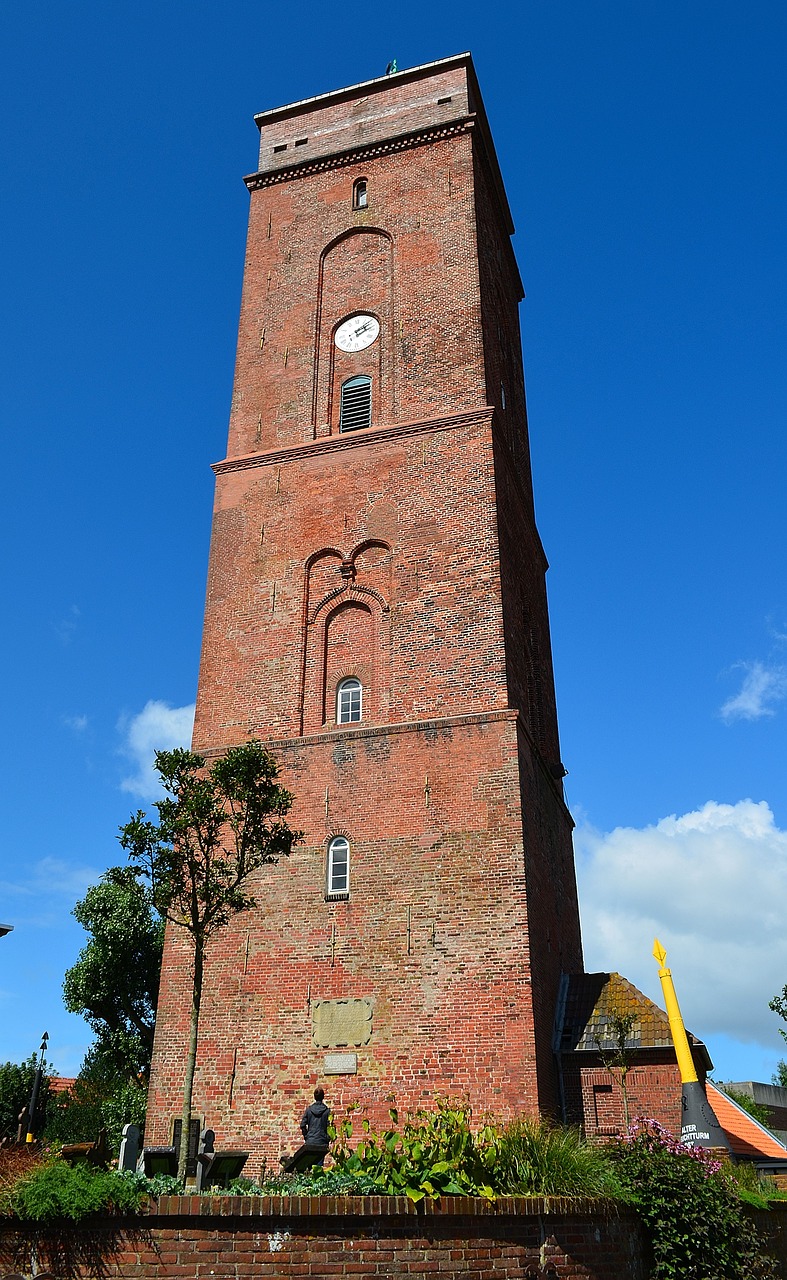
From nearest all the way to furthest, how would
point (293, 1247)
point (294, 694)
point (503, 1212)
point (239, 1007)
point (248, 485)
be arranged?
point (293, 1247) → point (503, 1212) → point (239, 1007) → point (294, 694) → point (248, 485)

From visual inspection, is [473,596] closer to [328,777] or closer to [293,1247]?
[328,777]

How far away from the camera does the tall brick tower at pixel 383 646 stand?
15.8 m

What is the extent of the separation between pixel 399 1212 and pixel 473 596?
11.3m

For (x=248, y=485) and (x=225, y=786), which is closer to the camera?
(x=225, y=786)

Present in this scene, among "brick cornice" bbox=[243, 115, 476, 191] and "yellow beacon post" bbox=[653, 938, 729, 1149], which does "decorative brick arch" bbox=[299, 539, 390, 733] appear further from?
"brick cornice" bbox=[243, 115, 476, 191]

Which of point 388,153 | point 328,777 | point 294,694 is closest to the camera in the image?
point 328,777

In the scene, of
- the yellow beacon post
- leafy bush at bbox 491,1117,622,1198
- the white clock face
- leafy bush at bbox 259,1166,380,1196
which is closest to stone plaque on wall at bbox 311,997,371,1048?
the yellow beacon post

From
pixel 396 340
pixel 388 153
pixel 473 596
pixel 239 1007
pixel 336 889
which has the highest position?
pixel 388 153

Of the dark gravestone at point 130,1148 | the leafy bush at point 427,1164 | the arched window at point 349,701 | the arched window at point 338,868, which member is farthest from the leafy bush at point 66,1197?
the arched window at point 349,701

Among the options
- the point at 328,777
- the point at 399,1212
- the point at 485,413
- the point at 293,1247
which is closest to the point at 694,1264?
the point at 399,1212

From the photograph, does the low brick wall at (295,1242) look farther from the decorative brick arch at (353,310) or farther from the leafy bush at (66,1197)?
the decorative brick arch at (353,310)

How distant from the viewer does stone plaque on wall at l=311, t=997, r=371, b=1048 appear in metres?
15.8

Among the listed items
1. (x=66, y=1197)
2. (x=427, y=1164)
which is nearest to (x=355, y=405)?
(x=427, y=1164)

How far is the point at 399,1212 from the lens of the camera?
8.78m
